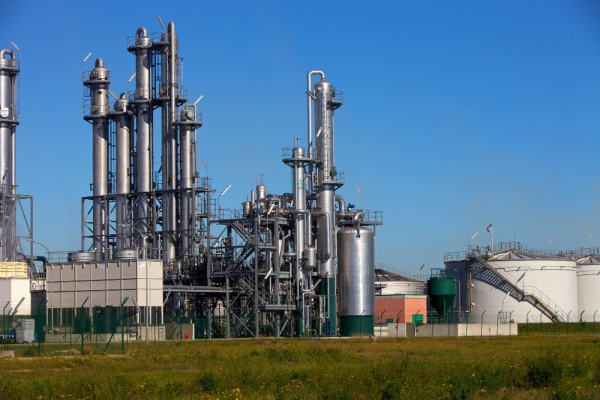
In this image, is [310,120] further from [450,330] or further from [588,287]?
[588,287]

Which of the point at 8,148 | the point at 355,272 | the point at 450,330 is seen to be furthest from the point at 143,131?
the point at 450,330

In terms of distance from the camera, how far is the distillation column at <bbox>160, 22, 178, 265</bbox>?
75750mm

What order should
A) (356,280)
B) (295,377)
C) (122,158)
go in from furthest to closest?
(122,158) < (356,280) < (295,377)

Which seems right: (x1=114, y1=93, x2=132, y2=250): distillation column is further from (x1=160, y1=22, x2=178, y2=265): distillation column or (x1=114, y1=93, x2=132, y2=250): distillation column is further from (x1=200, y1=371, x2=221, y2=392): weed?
(x1=200, y1=371, x2=221, y2=392): weed

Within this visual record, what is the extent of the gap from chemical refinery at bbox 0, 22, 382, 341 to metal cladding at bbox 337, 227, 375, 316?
95 millimetres

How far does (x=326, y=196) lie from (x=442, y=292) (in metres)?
13.2

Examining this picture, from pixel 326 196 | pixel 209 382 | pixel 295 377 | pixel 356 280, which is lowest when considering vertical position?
pixel 295 377

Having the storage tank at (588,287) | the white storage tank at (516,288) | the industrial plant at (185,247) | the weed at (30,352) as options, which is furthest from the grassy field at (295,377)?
the storage tank at (588,287)

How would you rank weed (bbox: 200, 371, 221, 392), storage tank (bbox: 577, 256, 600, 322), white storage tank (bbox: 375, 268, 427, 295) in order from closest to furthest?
weed (bbox: 200, 371, 221, 392)
storage tank (bbox: 577, 256, 600, 322)
white storage tank (bbox: 375, 268, 427, 295)

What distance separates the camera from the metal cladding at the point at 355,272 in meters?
73.4

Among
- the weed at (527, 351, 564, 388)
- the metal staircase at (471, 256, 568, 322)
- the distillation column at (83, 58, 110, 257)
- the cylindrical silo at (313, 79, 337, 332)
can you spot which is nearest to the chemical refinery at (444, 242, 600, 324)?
the metal staircase at (471, 256, 568, 322)

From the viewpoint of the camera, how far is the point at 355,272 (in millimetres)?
73875

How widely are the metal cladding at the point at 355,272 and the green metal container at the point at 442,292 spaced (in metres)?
7.18

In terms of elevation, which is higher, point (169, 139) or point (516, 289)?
point (169, 139)
